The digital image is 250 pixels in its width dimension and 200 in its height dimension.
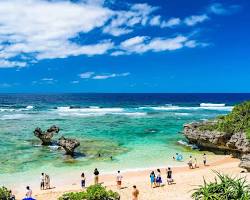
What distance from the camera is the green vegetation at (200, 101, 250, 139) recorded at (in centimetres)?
3431

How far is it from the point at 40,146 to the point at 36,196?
1688 cm

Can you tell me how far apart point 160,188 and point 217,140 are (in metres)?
12.7

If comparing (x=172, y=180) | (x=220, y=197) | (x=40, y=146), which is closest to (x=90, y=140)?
(x=40, y=146)

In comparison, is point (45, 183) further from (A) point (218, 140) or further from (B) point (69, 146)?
(A) point (218, 140)

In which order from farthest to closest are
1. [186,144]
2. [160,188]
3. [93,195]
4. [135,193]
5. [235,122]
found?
[186,144] < [235,122] < [160,188] < [135,193] < [93,195]

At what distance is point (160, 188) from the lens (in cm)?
2391

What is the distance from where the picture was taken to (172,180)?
26.0 m

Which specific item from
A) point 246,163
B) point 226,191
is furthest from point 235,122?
point 226,191

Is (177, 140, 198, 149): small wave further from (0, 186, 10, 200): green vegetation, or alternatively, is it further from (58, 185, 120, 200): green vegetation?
(0, 186, 10, 200): green vegetation

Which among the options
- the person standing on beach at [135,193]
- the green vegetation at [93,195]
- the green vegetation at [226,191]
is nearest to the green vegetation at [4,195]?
the green vegetation at [93,195]

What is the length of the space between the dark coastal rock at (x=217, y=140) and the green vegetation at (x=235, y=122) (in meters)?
0.56

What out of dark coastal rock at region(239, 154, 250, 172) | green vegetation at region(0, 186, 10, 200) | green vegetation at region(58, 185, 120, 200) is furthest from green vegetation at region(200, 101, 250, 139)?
green vegetation at region(0, 186, 10, 200)

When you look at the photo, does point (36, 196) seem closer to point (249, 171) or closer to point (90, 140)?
point (249, 171)

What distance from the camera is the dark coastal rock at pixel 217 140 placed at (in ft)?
104
